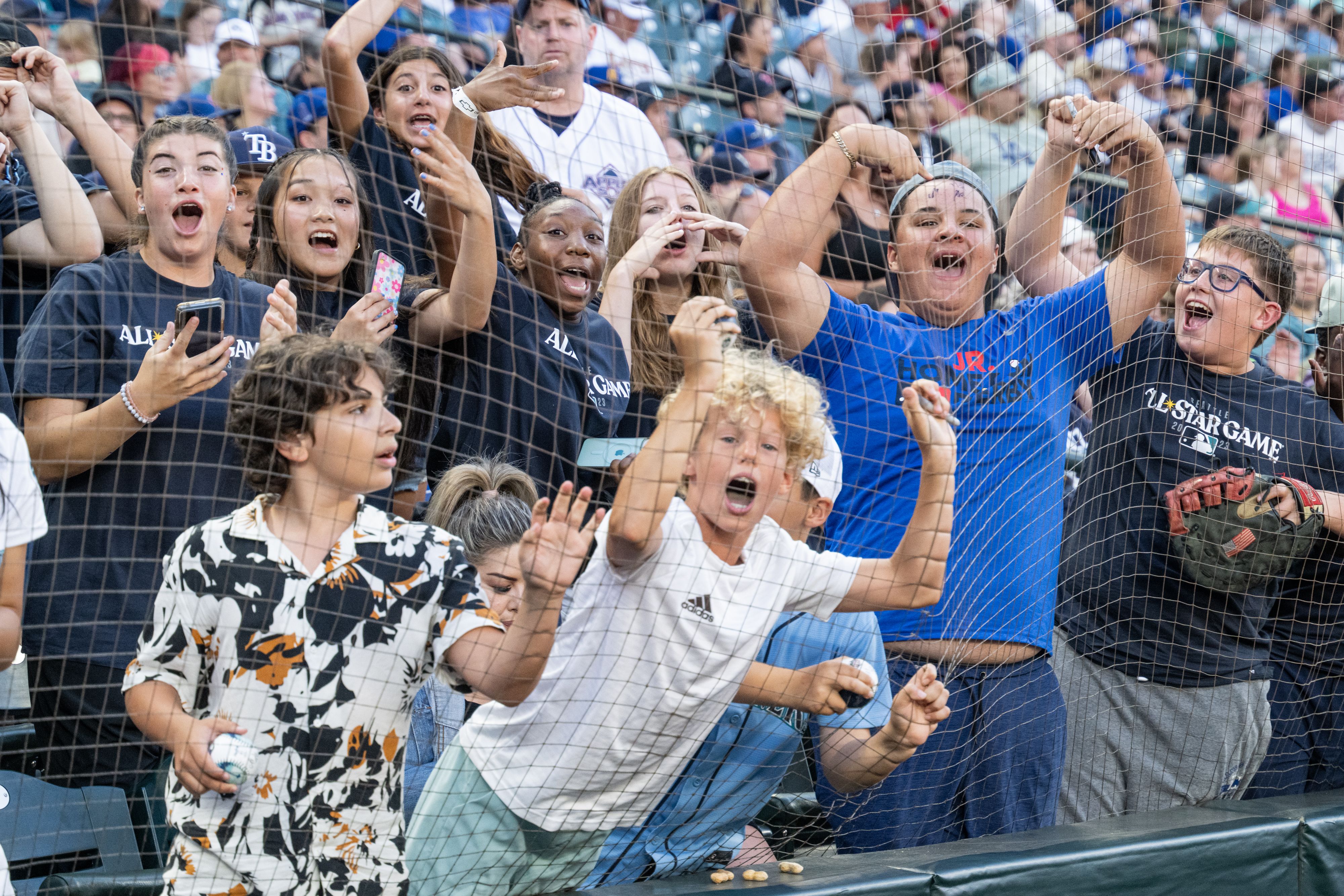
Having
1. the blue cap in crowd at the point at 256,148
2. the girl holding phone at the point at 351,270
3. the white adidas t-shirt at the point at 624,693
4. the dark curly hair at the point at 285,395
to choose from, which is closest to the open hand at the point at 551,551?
the white adidas t-shirt at the point at 624,693

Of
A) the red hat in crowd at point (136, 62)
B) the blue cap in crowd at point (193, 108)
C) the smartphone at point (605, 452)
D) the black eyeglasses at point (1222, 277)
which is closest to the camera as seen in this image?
the smartphone at point (605, 452)

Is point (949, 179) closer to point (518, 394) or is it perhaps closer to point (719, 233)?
point (719, 233)

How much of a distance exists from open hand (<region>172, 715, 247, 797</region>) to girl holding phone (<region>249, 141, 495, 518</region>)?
107cm

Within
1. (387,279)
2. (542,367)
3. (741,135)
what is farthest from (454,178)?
(741,135)

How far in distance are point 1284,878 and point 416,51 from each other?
2.83 meters

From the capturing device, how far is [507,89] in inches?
114

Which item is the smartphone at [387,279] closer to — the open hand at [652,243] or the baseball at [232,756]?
the open hand at [652,243]

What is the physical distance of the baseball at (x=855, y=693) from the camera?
2.30 m

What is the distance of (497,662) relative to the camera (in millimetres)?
2002

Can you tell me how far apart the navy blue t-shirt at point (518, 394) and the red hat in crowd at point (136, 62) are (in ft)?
5.29

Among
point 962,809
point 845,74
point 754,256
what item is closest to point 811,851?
point 962,809

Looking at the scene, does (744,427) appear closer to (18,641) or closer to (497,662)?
(497,662)

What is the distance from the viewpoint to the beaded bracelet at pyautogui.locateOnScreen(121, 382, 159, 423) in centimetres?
241

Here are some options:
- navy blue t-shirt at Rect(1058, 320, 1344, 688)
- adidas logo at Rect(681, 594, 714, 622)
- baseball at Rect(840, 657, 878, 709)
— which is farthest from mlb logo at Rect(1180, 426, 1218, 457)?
adidas logo at Rect(681, 594, 714, 622)
